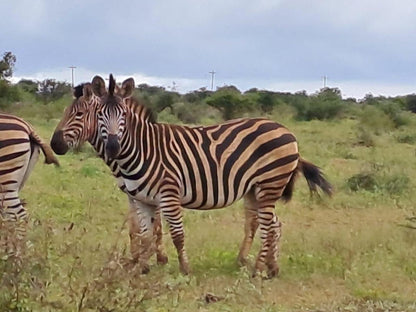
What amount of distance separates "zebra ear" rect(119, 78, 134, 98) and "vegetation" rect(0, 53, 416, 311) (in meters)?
0.93

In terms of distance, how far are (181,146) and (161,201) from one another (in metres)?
0.64

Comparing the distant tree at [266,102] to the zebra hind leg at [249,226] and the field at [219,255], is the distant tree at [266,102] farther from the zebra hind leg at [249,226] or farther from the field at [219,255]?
the zebra hind leg at [249,226]

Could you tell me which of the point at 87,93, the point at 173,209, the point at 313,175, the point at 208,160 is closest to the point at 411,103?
the point at 313,175

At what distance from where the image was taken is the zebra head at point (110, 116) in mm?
7055

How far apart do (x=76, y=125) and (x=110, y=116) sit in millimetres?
336

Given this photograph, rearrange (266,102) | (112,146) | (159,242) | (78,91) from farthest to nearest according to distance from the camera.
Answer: (266,102) → (159,242) → (78,91) → (112,146)

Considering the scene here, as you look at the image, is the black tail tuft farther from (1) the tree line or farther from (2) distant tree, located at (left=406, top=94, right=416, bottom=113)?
(2) distant tree, located at (left=406, top=94, right=416, bottom=113)

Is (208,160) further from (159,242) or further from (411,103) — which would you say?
(411,103)

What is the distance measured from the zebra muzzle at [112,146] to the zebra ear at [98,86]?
0.42m

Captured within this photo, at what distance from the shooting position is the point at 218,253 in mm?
8102

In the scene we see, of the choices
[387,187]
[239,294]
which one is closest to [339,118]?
[387,187]

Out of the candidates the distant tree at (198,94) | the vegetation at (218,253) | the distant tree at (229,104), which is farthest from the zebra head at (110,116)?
the distant tree at (198,94)

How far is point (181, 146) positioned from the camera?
7.54 m

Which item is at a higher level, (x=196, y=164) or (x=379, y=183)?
(x=196, y=164)
